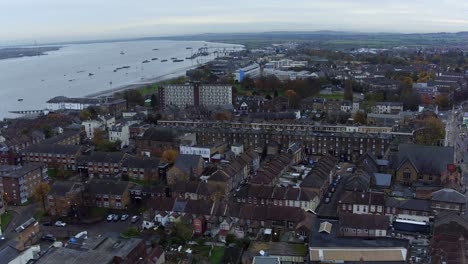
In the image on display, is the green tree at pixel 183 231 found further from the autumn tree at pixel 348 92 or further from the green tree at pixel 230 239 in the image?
the autumn tree at pixel 348 92

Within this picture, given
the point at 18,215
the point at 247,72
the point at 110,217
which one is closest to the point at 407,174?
the point at 110,217

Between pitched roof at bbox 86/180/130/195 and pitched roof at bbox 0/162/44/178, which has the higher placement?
pitched roof at bbox 0/162/44/178

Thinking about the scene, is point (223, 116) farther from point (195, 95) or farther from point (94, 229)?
point (94, 229)

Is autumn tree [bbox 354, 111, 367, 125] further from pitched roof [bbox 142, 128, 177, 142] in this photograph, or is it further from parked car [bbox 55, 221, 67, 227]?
parked car [bbox 55, 221, 67, 227]

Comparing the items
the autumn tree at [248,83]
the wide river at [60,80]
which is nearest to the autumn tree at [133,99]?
the wide river at [60,80]

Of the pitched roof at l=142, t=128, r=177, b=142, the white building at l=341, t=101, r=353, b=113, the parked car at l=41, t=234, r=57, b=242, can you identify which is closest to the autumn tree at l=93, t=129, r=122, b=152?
the pitched roof at l=142, t=128, r=177, b=142

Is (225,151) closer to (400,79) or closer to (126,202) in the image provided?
(126,202)
